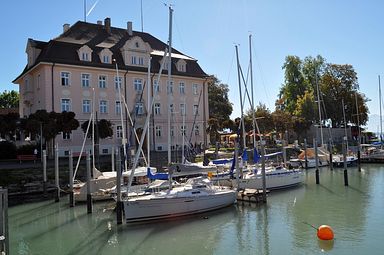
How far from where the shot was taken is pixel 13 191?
32344 millimetres

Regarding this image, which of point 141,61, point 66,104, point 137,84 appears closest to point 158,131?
point 137,84

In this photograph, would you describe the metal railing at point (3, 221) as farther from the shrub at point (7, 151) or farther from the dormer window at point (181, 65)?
the dormer window at point (181, 65)

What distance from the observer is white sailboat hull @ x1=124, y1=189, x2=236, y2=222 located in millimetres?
21531

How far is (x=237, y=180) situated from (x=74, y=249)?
14.2m

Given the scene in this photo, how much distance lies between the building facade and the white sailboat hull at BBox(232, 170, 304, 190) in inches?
528

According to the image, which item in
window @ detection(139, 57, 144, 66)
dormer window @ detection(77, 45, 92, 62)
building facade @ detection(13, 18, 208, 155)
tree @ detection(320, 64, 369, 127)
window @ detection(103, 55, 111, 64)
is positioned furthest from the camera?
tree @ detection(320, 64, 369, 127)

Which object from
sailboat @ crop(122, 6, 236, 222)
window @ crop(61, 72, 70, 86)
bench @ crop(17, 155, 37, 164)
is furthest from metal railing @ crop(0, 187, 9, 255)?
window @ crop(61, 72, 70, 86)

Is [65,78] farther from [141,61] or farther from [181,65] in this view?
[181,65]

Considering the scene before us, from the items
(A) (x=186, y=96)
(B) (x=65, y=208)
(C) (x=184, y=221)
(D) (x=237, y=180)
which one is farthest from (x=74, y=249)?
(A) (x=186, y=96)

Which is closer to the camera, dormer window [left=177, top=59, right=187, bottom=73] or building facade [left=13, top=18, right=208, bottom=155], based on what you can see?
building facade [left=13, top=18, right=208, bottom=155]

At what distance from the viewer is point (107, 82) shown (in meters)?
51.4

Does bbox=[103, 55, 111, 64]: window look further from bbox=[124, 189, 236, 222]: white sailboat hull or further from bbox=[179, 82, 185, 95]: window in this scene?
bbox=[124, 189, 236, 222]: white sailboat hull

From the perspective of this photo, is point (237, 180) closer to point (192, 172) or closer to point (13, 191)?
point (192, 172)

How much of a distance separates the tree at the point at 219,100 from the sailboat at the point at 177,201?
59.7 m
